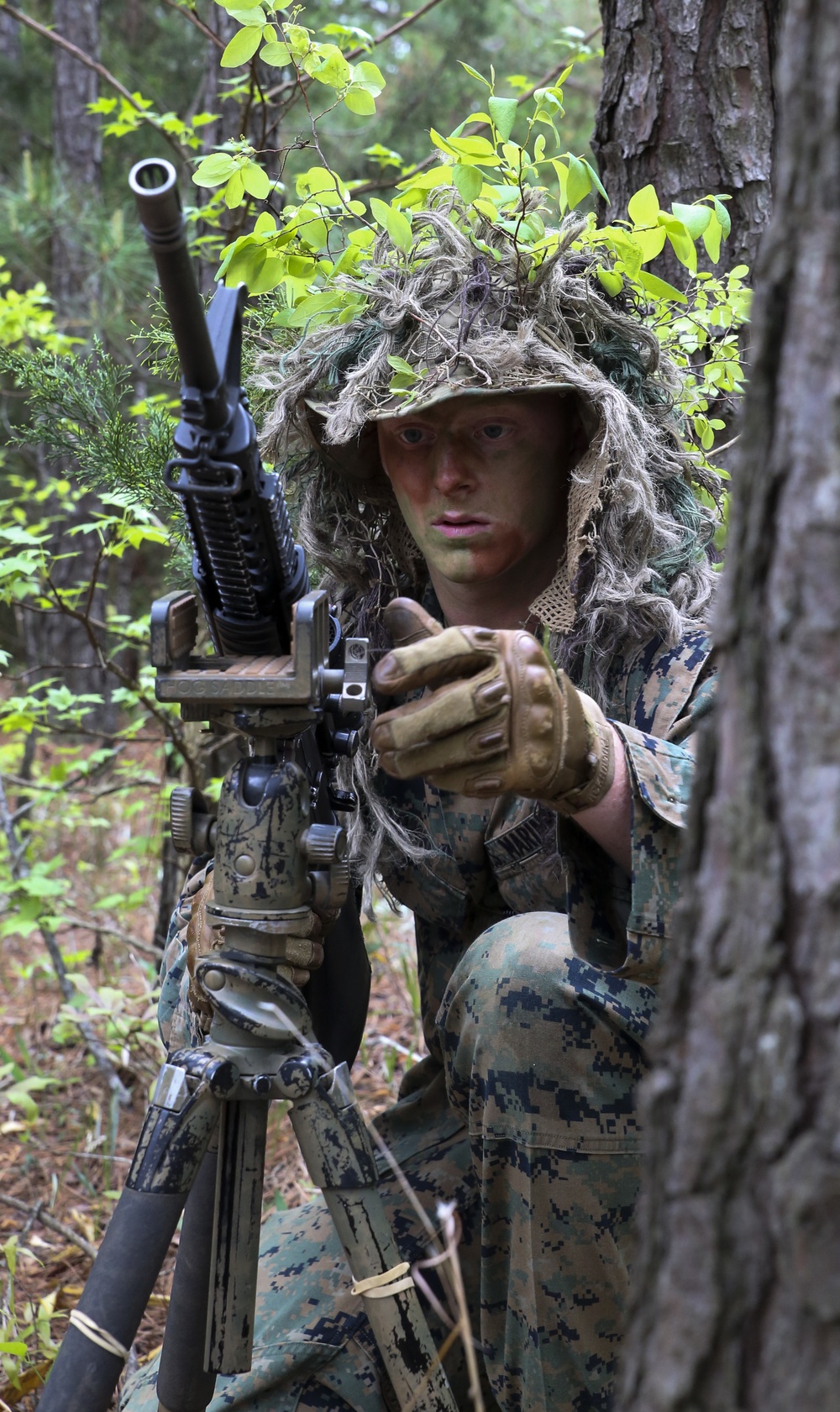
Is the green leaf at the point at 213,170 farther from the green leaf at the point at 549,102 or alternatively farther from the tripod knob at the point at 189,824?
the tripod knob at the point at 189,824

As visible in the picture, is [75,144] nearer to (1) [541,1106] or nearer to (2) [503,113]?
(2) [503,113]

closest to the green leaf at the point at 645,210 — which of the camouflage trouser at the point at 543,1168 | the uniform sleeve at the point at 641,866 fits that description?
the uniform sleeve at the point at 641,866

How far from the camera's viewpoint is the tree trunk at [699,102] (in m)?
2.65

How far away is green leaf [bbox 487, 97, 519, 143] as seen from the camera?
1.92 metres

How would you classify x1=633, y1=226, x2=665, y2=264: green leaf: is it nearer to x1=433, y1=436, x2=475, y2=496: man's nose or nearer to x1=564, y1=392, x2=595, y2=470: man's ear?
x1=564, y1=392, x2=595, y2=470: man's ear

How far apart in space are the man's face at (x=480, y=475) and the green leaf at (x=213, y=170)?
51 cm

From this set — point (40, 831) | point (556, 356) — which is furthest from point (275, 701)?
point (40, 831)

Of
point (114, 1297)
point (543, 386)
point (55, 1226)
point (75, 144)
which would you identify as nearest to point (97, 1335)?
point (114, 1297)

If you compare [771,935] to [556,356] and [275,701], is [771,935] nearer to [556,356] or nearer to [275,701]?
[275,701]

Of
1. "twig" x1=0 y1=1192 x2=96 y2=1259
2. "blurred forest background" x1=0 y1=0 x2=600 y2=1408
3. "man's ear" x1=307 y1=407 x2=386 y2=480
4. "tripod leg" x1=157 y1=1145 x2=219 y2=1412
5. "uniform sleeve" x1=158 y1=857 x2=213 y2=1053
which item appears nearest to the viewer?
"tripod leg" x1=157 y1=1145 x2=219 y2=1412

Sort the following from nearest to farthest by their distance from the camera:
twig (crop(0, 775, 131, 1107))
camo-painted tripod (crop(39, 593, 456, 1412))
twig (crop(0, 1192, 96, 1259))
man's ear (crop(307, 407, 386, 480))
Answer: camo-painted tripod (crop(39, 593, 456, 1412))
man's ear (crop(307, 407, 386, 480))
twig (crop(0, 1192, 96, 1259))
twig (crop(0, 775, 131, 1107))

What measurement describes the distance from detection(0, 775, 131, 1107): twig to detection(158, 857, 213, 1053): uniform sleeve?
1.07 m

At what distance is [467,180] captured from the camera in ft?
6.34

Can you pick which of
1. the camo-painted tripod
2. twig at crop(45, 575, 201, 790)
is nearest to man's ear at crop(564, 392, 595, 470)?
the camo-painted tripod
